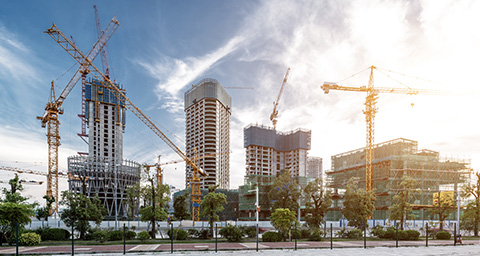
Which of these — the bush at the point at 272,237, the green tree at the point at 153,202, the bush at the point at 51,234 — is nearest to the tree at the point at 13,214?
the bush at the point at 51,234

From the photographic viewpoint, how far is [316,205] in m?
39.4

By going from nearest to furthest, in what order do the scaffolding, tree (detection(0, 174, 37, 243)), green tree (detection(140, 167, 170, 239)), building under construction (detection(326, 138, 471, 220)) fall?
1. tree (detection(0, 174, 37, 243))
2. green tree (detection(140, 167, 170, 239))
3. building under construction (detection(326, 138, 471, 220))
4. the scaffolding

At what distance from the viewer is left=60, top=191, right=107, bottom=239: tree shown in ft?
104

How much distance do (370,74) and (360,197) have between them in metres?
82.7

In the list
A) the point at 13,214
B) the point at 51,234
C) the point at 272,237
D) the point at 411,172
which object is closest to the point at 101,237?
the point at 51,234

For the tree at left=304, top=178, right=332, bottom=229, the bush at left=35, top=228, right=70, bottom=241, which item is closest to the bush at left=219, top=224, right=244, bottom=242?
the tree at left=304, top=178, right=332, bottom=229

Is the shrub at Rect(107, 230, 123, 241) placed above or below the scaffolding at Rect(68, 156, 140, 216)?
above

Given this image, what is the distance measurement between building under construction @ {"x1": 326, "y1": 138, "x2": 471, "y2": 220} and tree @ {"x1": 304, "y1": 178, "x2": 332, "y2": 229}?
226 ft

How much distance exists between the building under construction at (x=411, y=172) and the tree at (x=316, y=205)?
68.9 meters

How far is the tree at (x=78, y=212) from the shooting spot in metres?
31.7

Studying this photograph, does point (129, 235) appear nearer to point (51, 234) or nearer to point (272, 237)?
point (51, 234)

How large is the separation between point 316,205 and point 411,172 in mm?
77184

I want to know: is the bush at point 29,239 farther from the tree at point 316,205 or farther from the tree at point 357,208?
the tree at point 357,208

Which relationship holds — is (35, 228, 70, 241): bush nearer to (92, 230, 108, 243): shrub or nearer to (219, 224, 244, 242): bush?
(92, 230, 108, 243): shrub
